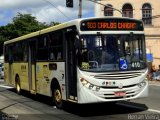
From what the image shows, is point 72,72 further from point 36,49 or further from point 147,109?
point 36,49

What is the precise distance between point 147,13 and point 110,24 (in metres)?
42.5

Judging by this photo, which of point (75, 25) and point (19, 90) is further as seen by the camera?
point (19, 90)

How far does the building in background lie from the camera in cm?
5441

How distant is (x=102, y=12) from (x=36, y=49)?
39.2 m

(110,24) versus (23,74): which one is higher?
(110,24)

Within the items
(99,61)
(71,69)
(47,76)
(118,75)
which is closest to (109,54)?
(99,61)

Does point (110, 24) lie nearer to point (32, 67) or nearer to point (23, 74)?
point (32, 67)

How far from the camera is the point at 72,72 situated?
1424 centimetres

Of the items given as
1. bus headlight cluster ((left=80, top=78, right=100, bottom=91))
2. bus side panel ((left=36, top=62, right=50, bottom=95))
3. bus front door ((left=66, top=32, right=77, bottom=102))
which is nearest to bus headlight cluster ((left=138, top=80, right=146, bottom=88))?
bus headlight cluster ((left=80, top=78, right=100, bottom=91))

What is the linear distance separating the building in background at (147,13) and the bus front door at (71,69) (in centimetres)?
3958

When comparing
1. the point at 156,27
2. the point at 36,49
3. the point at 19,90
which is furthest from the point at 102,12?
the point at 36,49

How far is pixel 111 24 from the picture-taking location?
46.4 ft

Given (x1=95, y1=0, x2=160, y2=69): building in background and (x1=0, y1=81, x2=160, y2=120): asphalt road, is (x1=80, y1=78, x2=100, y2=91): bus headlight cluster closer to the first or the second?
(x1=0, y1=81, x2=160, y2=120): asphalt road

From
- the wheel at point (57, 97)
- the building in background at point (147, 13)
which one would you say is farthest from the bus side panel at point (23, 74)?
the building in background at point (147, 13)
